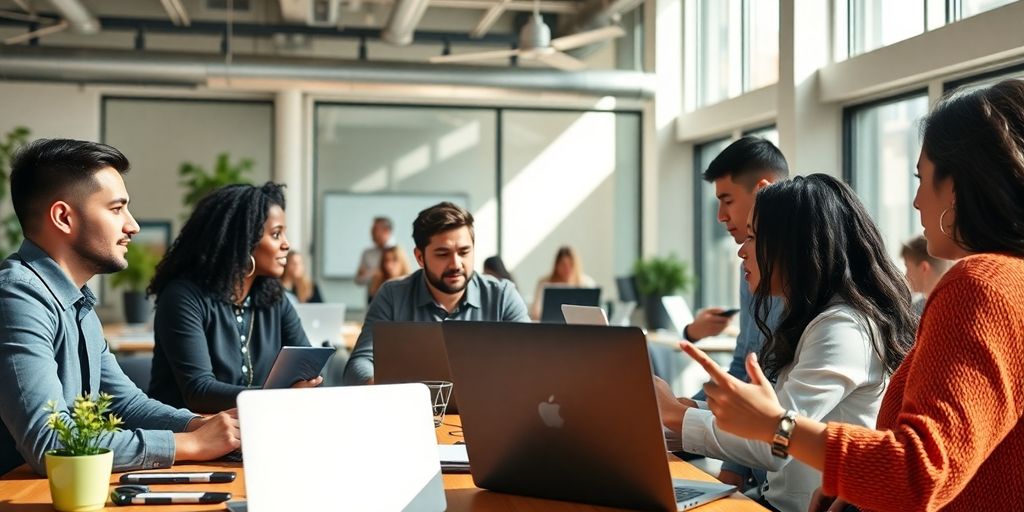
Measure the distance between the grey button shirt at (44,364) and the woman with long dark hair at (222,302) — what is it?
0.72 m

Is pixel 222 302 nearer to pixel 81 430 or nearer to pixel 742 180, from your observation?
pixel 81 430

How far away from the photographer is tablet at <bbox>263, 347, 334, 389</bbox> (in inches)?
95.9

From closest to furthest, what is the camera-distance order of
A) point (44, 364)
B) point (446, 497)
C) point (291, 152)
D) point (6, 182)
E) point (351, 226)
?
point (446, 497)
point (44, 364)
point (6, 182)
point (291, 152)
point (351, 226)

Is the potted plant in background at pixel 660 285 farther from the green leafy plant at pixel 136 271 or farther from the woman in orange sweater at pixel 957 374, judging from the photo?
the woman in orange sweater at pixel 957 374

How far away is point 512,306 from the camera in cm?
377

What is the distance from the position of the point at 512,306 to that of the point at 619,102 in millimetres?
7488

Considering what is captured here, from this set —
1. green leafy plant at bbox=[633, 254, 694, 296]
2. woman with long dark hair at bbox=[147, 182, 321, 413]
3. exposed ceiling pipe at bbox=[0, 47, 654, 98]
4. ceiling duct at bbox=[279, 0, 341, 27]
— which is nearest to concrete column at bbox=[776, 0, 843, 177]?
green leafy plant at bbox=[633, 254, 694, 296]

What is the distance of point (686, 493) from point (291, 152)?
8.96 meters

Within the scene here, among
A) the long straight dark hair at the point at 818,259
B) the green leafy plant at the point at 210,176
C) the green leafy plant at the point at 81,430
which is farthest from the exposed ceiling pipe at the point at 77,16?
the long straight dark hair at the point at 818,259

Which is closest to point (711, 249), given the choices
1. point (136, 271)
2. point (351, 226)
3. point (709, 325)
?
point (351, 226)

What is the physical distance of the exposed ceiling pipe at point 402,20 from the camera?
911 cm

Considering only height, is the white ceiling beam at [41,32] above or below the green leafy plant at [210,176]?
above

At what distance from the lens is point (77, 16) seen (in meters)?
9.50

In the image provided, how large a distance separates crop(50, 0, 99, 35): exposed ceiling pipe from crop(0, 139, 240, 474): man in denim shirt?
747cm
